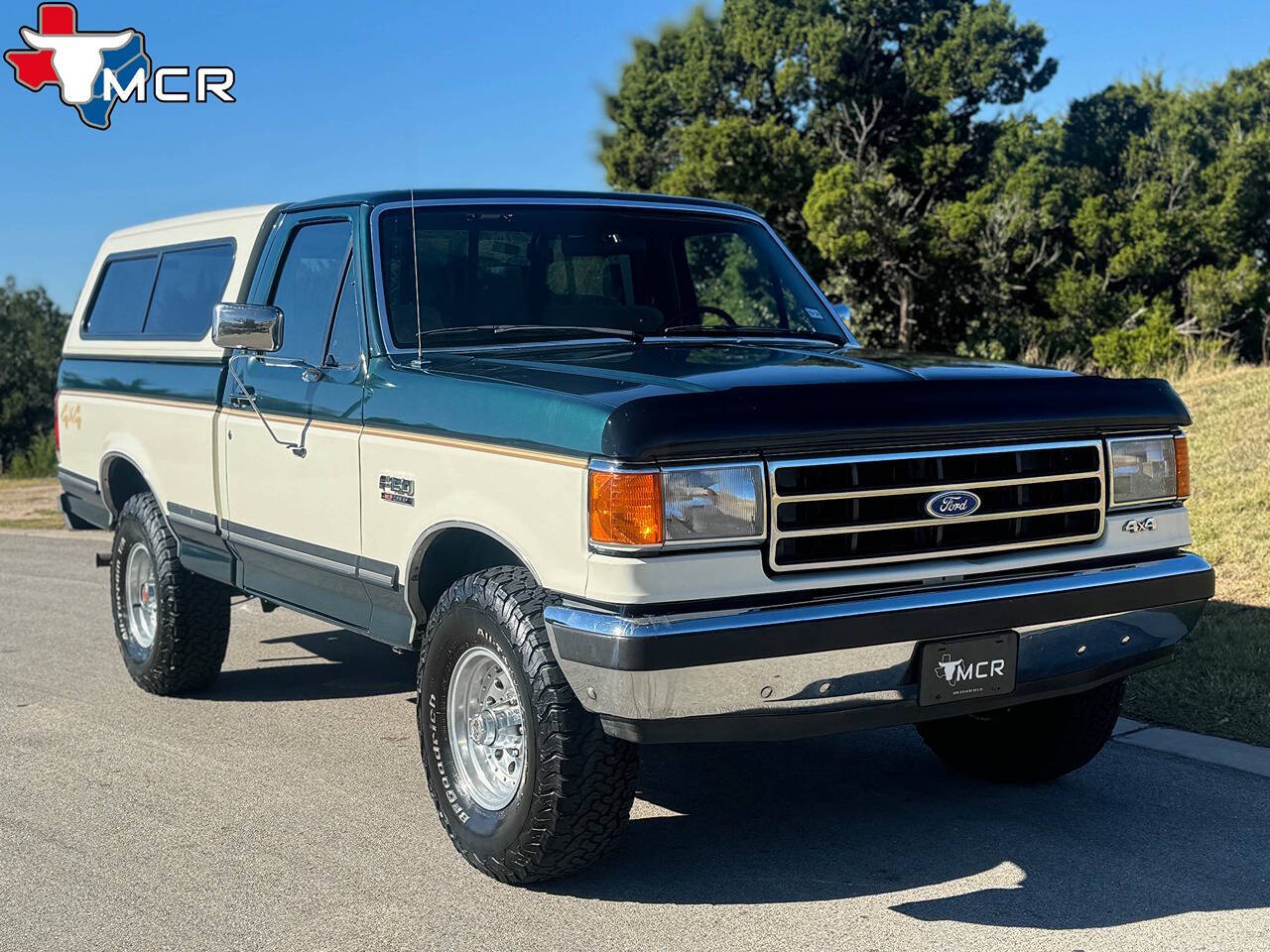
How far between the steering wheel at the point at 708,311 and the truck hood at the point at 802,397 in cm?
67

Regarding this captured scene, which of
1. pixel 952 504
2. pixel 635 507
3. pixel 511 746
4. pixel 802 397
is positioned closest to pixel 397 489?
pixel 511 746

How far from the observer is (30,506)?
59.5 feet

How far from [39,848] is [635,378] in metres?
2.53

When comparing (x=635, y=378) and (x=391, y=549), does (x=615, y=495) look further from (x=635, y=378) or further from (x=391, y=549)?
(x=391, y=549)

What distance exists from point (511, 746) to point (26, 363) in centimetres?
4763

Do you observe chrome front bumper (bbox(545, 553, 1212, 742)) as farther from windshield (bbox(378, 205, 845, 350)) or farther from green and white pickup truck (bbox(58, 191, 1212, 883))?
windshield (bbox(378, 205, 845, 350))

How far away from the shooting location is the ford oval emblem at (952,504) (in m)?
4.04

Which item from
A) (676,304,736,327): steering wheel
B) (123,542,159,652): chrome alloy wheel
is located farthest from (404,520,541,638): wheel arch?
(123,542,159,652): chrome alloy wheel

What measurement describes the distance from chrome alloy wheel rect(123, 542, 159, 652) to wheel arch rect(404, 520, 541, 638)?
8.97 ft

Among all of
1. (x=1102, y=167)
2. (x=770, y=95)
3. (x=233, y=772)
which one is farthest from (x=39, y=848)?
(x=770, y=95)

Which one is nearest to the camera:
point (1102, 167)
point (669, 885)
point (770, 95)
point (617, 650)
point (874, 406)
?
point (617, 650)

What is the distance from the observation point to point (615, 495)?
371 cm

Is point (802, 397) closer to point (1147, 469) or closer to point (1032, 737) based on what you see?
point (1147, 469)

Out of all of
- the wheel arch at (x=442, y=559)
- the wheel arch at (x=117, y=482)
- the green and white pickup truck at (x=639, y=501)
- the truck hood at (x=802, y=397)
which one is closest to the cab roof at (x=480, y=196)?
the green and white pickup truck at (x=639, y=501)
